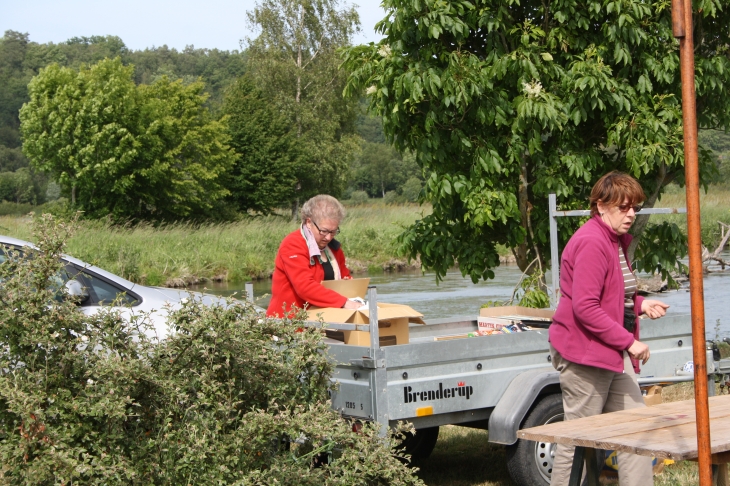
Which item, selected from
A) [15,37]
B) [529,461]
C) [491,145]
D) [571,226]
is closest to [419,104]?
[491,145]

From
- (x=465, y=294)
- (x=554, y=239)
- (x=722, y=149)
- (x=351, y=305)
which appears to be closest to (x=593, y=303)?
(x=351, y=305)

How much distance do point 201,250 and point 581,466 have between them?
27402 mm

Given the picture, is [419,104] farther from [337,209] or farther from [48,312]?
[48,312]

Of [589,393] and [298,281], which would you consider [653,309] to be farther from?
[298,281]

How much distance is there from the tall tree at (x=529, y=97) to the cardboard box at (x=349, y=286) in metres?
3.15

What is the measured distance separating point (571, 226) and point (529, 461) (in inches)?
169

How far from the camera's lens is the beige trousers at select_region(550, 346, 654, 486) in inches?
182

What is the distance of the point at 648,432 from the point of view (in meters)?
3.69

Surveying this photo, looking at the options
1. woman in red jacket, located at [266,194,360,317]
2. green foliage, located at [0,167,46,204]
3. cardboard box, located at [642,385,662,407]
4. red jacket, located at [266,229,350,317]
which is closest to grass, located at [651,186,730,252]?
cardboard box, located at [642,385,662,407]

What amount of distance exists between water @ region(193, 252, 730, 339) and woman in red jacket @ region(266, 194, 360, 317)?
7927 millimetres

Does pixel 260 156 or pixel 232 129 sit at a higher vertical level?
pixel 232 129

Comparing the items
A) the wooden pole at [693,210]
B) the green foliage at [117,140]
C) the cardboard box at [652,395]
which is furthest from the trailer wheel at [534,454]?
the green foliage at [117,140]

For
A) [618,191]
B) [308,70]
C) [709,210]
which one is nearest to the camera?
[618,191]

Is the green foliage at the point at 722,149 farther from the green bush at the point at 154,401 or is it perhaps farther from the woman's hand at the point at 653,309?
the green bush at the point at 154,401
